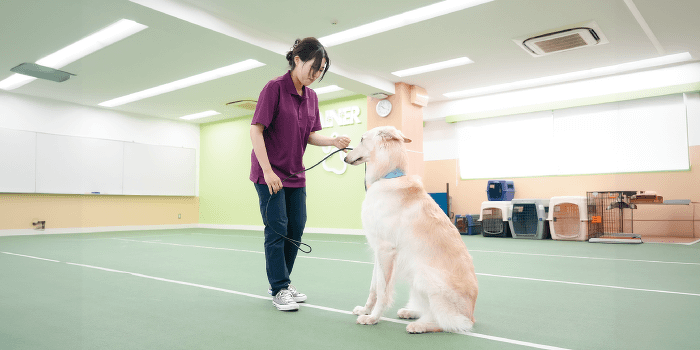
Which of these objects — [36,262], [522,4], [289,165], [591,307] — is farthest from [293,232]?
[522,4]

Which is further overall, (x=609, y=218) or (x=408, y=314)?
(x=609, y=218)

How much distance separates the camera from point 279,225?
2.45 metres

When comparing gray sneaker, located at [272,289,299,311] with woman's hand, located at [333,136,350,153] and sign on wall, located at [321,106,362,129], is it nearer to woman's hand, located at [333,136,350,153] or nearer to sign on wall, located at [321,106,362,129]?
woman's hand, located at [333,136,350,153]

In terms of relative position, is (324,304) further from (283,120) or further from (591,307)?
(591,307)

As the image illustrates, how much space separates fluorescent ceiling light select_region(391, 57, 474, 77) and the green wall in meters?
1.78

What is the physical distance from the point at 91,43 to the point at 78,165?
193 inches

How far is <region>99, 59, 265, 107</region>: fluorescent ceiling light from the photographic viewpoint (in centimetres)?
727

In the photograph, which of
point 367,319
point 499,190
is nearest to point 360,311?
point 367,319

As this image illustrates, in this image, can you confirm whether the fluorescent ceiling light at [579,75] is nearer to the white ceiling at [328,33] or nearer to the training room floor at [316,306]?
the white ceiling at [328,33]

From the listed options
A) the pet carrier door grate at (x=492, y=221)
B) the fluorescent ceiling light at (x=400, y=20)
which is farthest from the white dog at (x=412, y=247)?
the pet carrier door grate at (x=492, y=221)

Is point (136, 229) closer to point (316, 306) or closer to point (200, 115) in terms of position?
point (200, 115)

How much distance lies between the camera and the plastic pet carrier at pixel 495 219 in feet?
27.0

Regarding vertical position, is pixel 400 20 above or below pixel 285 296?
above

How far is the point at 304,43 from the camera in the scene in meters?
2.44
